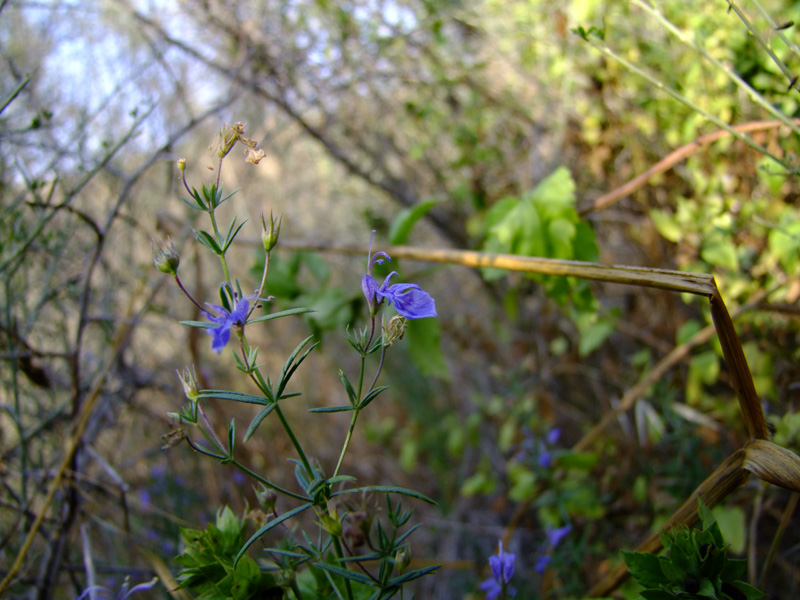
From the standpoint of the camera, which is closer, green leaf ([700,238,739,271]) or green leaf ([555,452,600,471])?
green leaf ([700,238,739,271])

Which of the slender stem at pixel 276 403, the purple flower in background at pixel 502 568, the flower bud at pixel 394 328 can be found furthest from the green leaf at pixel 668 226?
the slender stem at pixel 276 403

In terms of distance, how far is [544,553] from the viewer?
164cm

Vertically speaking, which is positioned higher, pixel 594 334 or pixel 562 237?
pixel 562 237

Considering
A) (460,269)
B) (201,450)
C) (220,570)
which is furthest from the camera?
(460,269)

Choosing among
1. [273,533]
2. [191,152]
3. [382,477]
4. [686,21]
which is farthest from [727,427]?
[191,152]

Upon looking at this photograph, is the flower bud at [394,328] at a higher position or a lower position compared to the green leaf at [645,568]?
higher

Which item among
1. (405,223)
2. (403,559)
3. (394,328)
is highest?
(405,223)

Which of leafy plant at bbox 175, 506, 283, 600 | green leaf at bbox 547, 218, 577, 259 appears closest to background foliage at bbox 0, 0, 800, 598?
green leaf at bbox 547, 218, 577, 259

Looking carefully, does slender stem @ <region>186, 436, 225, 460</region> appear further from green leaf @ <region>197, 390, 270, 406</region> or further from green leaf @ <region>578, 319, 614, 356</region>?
green leaf @ <region>578, 319, 614, 356</region>

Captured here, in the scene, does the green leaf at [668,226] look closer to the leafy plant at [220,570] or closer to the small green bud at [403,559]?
the small green bud at [403,559]

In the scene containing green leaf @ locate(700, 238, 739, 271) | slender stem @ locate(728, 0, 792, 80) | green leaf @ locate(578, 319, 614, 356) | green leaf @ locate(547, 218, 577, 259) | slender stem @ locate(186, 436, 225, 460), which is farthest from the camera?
green leaf @ locate(578, 319, 614, 356)

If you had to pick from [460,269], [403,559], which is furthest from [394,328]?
[460,269]

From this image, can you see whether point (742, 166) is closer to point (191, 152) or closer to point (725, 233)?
point (725, 233)

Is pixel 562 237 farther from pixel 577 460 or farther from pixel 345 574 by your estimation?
pixel 345 574
